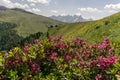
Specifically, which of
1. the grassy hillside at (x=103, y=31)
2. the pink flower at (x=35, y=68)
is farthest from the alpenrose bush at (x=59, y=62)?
the grassy hillside at (x=103, y=31)

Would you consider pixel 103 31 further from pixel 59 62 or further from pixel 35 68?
pixel 35 68

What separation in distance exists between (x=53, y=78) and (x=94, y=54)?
123 inches

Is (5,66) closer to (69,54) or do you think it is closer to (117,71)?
(69,54)

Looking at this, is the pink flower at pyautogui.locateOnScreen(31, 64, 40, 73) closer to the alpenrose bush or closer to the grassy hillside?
the alpenrose bush

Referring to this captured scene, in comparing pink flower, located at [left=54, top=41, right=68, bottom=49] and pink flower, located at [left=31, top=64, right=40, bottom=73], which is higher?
pink flower, located at [left=54, top=41, right=68, bottom=49]

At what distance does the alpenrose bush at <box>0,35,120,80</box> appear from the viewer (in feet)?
26.3

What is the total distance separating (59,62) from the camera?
892 centimetres

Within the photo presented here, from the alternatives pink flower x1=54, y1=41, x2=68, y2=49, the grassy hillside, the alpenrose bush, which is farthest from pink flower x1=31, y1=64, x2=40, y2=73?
the grassy hillside

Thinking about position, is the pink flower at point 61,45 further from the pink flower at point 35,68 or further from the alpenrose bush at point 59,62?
the pink flower at point 35,68

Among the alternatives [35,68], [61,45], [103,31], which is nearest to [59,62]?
A: [35,68]

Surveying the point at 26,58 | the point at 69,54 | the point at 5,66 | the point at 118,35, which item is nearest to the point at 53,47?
the point at 69,54

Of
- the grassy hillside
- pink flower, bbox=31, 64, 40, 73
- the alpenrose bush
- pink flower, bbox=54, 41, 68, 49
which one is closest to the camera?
the alpenrose bush

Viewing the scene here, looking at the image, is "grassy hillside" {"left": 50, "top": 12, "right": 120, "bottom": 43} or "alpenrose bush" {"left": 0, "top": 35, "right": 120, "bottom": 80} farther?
"grassy hillside" {"left": 50, "top": 12, "right": 120, "bottom": 43}

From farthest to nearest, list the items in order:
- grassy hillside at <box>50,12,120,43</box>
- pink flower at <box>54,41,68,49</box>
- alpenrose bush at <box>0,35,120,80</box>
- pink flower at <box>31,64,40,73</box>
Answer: grassy hillside at <box>50,12,120,43</box>
pink flower at <box>54,41,68,49</box>
pink flower at <box>31,64,40,73</box>
alpenrose bush at <box>0,35,120,80</box>
